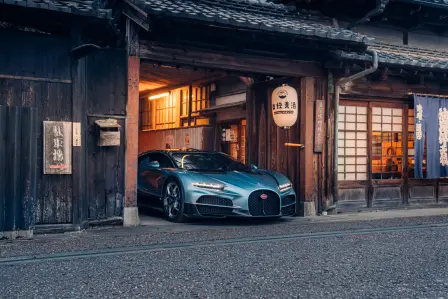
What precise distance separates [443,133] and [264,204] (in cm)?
594

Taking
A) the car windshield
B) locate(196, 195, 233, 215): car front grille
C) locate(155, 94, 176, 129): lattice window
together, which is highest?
locate(155, 94, 176, 129): lattice window

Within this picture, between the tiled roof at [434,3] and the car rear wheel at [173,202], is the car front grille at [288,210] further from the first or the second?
the tiled roof at [434,3]

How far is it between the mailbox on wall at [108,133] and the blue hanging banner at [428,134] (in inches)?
294

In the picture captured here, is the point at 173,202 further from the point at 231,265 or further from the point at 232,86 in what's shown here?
the point at 232,86

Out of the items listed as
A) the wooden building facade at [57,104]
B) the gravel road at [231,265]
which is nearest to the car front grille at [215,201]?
the gravel road at [231,265]

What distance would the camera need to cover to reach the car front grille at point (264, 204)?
10.4 m

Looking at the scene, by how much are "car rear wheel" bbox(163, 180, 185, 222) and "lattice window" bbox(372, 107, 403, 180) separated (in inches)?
211

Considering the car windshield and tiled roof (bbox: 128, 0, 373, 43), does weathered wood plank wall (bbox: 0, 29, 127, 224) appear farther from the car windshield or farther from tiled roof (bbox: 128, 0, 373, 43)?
the car windshield

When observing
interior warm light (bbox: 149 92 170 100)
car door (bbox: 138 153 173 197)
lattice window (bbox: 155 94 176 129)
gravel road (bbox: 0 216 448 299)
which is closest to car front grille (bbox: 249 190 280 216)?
gravel road (bbox: 0 216 448 299)

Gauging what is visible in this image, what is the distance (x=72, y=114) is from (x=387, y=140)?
8.02 m

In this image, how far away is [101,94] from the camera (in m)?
10.1

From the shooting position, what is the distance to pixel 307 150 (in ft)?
40.7

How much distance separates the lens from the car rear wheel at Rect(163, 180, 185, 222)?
34.7ft

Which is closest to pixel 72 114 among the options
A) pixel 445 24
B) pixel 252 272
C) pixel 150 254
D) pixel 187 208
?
pixel 187 208
